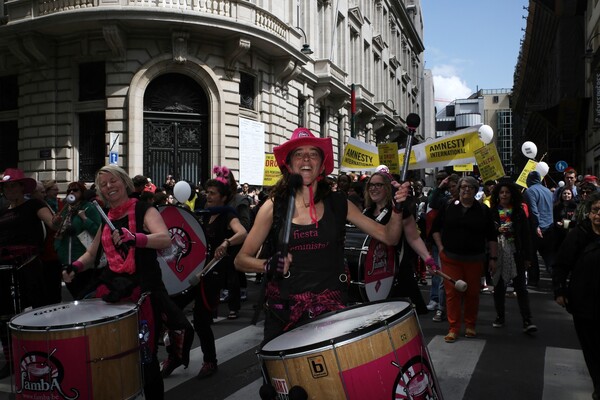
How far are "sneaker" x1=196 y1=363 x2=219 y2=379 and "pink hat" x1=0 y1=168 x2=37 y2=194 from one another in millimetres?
2597

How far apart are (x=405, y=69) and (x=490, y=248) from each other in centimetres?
4715

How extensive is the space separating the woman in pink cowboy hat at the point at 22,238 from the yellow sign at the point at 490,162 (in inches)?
205

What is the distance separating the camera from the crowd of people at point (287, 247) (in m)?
3.07

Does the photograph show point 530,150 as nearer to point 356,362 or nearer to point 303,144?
point 303,144

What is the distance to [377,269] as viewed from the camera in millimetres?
5145

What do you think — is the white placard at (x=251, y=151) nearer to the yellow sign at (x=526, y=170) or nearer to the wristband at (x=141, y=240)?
the yellow sign at (x=526, y=170)

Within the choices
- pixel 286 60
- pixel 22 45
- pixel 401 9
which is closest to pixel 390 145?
pixel 286 60

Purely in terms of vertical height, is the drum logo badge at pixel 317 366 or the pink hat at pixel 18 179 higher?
the pink hat at pixel 18 179

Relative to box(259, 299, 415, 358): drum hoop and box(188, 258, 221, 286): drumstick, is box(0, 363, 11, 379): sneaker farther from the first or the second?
box(259, 299, 415, 358): drum hoop

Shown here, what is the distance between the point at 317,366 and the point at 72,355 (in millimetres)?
1436

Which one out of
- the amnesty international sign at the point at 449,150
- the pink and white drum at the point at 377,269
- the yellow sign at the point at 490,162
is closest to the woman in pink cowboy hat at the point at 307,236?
the pink and white drum at the point at 377,269

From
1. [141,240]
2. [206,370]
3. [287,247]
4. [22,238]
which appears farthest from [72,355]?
[22,238]

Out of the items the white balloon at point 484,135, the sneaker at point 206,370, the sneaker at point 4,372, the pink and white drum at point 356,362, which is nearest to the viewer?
the pink and white drum at point 356,362

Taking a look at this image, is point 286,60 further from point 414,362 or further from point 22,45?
point 414,362
